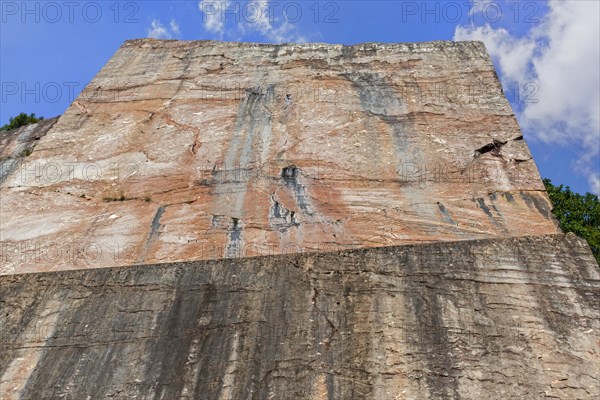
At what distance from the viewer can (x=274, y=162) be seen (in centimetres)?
614

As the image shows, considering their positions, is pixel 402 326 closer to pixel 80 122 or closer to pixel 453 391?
pixel 453 391

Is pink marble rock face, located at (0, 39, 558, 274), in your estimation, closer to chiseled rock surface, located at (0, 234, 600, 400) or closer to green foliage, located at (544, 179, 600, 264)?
chiseled rock surface, located at (0, 234, 600, 400)

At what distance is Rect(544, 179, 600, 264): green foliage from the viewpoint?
11125 mm

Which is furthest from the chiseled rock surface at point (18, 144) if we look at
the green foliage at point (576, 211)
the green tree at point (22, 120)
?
the green foliage at point (576, 211)

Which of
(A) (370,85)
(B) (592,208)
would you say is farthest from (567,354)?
(B) (592,208)

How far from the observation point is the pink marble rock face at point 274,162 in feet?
17.5

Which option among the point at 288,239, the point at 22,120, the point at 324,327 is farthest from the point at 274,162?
the point at 22,120

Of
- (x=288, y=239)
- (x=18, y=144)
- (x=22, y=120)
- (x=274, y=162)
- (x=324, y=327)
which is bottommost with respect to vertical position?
(x=324, y=327)

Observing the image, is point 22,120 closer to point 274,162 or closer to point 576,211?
point 274,162

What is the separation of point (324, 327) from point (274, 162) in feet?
8.29

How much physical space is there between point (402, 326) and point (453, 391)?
53 centimetres

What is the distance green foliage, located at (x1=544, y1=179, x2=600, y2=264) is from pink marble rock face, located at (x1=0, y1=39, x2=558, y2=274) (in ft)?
16.8

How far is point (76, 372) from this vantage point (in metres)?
3.99

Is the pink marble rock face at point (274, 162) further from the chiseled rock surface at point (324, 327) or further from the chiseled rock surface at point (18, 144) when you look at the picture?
the chiseled rock surface at point (324, 327)
